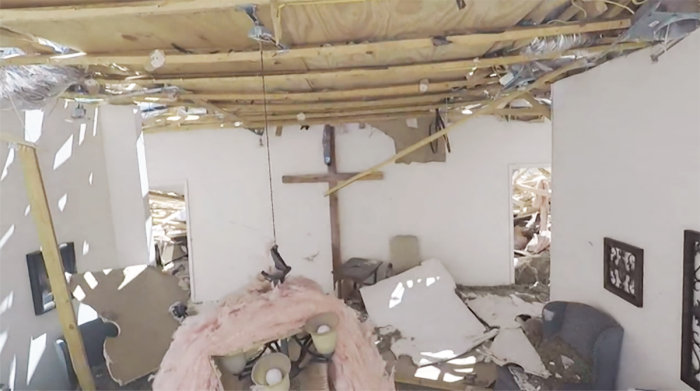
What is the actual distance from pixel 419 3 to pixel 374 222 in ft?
14.5

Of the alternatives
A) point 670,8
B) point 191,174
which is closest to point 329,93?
point 670,8

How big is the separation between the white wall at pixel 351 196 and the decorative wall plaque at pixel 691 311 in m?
3.70

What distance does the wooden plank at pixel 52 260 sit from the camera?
2.48m

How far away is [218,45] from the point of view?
1.90m

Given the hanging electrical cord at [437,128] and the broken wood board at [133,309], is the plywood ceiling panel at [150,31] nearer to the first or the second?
the broken wood board at [133,309]

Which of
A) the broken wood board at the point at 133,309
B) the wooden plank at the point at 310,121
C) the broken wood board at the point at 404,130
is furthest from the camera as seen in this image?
the broken wood board at the point at 404,130

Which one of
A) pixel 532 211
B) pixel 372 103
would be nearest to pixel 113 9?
pixel 372 103

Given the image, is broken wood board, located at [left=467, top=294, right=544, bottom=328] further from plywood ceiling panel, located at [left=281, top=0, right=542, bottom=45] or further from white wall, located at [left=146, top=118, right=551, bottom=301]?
plywood ceiling panel, located at [left=281, top=0, right=542, bottom=45]

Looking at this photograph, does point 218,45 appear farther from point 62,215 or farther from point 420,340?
point 420,340

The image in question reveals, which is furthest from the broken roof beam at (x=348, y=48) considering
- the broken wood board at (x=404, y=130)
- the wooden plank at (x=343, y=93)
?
the broken wood board at (x=404, y=130)

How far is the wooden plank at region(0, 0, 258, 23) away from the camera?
4.20 feet

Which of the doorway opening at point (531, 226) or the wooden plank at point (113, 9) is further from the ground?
the wooden plank at point (113, 9)

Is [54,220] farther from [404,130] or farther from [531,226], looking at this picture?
[531,226]

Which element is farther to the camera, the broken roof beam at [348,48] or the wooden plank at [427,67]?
the wooden plank at [427,67]
